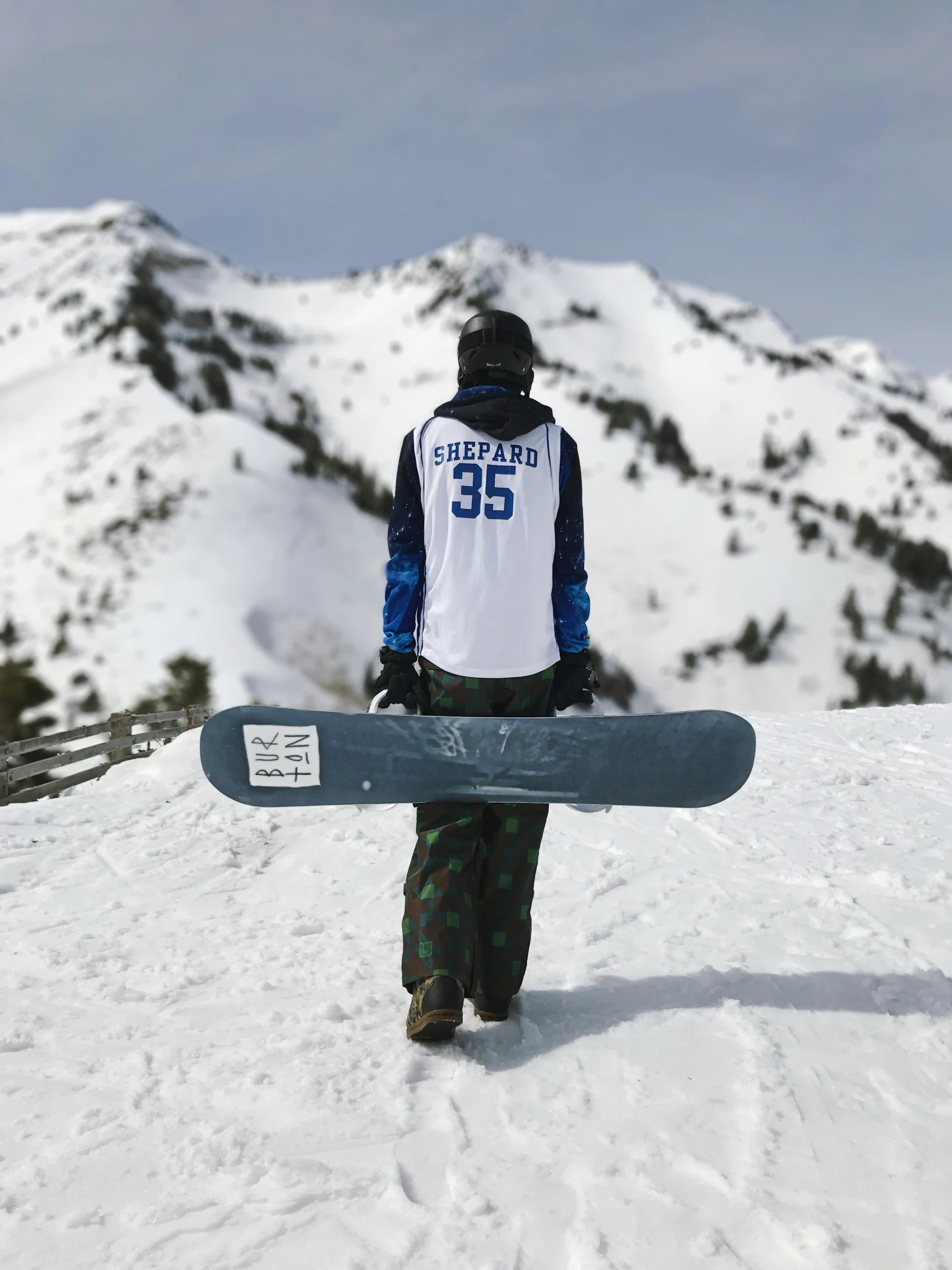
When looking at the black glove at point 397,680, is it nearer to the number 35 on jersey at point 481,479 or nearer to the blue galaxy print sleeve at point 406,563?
the blue galaxy print sleeve at point 406,563

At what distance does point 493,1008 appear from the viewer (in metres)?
2.27

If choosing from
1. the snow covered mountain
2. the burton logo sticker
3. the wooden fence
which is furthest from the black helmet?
the snow covered mountain

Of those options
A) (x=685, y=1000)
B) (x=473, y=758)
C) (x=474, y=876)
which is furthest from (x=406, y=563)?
(x=685, y=1000)

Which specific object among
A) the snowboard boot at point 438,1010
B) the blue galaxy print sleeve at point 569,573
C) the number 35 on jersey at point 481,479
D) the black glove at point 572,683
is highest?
the number 35 on jersey at point 481,479

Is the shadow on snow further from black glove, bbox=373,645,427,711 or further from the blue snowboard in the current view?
black glove, bbox=373,645,427,711

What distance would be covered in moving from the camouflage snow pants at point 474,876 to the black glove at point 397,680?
0.16 feet

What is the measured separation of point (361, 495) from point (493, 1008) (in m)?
40.9

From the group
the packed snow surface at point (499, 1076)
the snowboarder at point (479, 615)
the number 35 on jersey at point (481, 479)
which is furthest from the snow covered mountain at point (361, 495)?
the number 35 on jersey at point (481, 479)

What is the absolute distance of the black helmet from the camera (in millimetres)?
2359

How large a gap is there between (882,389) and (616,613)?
7369 centimetres

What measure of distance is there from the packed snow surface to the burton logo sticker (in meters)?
0.71

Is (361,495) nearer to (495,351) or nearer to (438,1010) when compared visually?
(495,351)

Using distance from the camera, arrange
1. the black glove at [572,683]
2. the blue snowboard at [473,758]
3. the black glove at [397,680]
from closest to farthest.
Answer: the blue snowboard at [473,758]
the black glove at [397,680]
the black glove at [572,683]

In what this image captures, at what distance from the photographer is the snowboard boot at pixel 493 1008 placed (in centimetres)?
226
